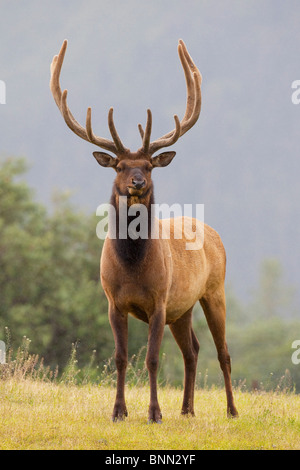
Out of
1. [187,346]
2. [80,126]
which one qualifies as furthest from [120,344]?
[80,126]

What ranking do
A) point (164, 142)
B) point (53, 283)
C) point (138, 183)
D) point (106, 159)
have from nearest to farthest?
point (138, 183)
point (106, 159)
point (164, 142)
point (53, 283)

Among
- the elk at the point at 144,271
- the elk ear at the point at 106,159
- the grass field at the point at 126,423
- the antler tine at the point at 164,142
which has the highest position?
the antler tine at the point at 164,142

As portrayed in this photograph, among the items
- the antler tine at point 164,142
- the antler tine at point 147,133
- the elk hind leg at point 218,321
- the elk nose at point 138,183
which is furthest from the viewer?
the elk hind leg at point 218,321

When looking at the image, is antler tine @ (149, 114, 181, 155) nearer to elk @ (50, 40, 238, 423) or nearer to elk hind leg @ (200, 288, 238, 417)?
elk @ (50, 40, 238, 423)

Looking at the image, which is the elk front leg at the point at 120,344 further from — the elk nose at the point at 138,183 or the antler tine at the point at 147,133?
the antler tine at the point at 147,133

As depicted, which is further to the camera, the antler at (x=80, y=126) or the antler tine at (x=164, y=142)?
the antler tine at (x=164, y=142)

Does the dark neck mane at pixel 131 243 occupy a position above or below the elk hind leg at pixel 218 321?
above

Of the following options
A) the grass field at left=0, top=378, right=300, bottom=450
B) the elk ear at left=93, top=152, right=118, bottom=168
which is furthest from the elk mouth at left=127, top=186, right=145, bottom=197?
the grass field at left=0, top=378, right=300, bottom=450

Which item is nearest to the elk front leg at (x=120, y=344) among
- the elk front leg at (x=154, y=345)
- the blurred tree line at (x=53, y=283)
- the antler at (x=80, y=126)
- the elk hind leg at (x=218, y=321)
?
the elk front leg at (x=154, y=345)

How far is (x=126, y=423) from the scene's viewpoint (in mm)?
7031

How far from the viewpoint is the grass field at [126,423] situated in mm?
6066

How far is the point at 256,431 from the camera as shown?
6.89 meters

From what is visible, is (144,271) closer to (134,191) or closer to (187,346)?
(134,191)
